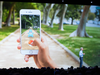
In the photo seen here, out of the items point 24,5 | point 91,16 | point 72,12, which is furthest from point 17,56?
point 91,16

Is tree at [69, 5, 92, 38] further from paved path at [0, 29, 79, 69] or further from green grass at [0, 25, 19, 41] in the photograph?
green grass at [0, 25, 19, 41]

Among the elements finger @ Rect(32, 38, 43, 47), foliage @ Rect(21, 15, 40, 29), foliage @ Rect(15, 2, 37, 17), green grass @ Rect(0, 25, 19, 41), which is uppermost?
foliage @ Rect(15, 2, 37, 17)

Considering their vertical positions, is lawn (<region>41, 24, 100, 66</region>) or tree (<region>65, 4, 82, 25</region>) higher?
tree (<region>65, 4, 82, 25</region>)

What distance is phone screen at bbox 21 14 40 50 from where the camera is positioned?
330 cm

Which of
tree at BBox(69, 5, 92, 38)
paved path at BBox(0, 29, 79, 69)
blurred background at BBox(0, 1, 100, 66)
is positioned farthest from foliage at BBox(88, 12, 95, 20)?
paved path at BBox(0, 29, 79, 69)

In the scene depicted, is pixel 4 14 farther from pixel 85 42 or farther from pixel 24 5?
pixel 85 42

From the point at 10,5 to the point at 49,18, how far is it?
1.20 metres

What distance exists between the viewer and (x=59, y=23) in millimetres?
4695

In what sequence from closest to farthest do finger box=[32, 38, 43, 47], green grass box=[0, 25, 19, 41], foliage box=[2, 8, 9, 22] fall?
finger box=[32, 38, 43, 47] < green grass box=[0, 25, 19, 41] < foliage box=[2, 8, 9, 22]

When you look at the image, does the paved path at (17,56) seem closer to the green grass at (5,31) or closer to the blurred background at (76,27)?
the green grass at (5,31)

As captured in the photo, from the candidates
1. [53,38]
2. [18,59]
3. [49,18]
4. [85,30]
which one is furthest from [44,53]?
[85,30]

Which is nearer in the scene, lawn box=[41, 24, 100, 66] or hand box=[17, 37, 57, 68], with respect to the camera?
hand box=[17, 37, 57, 68]

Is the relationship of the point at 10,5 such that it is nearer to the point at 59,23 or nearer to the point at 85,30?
the point at 59,23

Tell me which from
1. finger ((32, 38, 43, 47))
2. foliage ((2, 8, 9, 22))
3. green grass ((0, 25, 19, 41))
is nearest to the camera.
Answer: finger ((32, 38, 43, 47))
